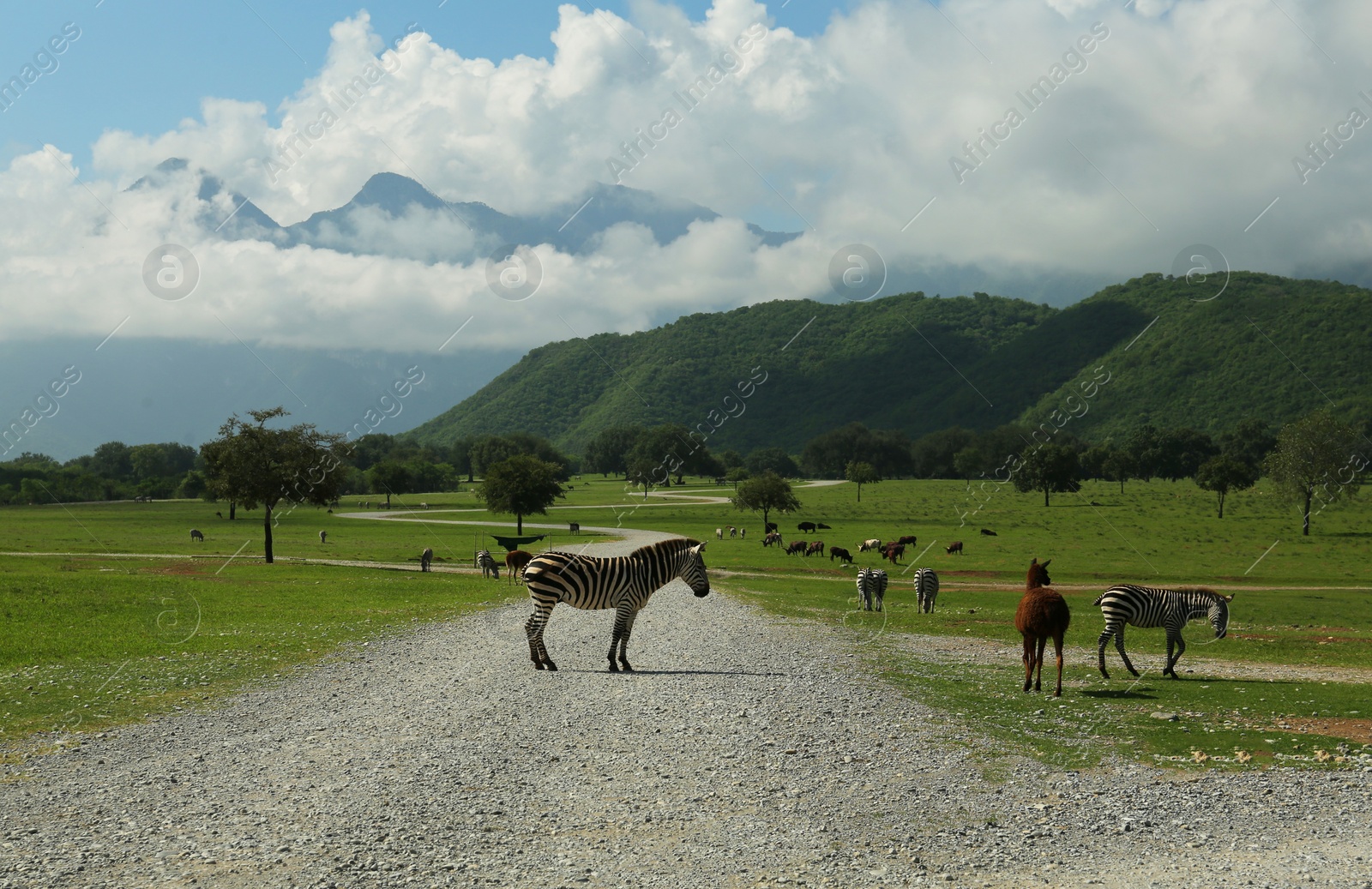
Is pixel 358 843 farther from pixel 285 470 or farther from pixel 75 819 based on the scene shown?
pixel 285 470

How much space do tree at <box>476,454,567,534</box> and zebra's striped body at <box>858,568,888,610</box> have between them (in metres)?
43.4

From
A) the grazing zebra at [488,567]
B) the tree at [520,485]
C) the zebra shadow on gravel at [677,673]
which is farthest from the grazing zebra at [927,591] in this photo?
the tree at [520,485]

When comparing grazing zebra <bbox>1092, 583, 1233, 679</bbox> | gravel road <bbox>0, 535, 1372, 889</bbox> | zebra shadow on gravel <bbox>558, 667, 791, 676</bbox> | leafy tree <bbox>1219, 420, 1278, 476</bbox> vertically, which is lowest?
zebra shadow on gravel <bbox>558, 667, 791, 676</bbox>

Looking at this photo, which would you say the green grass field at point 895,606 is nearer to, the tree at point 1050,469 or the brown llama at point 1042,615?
the brown llama at point 1042,615

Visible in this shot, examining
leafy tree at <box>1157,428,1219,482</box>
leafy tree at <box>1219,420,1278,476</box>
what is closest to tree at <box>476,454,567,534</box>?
leafy tree at <box>1157,428,1219,482</box>

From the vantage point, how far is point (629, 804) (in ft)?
32.1

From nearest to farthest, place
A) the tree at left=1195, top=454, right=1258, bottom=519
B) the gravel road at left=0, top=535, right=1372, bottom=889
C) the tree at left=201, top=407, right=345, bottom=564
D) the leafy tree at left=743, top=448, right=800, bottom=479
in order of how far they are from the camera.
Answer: the gravel road at left=0, top=535, right=1372, bottom=889
the tree at left=201, top=407, right=345, bottom=564
the tree at left=1195, top=454, right=1258, bottom=519
the leafy tree at left=743, top=448, right=800, bottom=479

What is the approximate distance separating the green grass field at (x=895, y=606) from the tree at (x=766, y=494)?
14.1 ft

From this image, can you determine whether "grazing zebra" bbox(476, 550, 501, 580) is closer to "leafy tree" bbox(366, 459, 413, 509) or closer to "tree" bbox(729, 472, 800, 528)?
"tree" bbox(729, 472, 800, 528)

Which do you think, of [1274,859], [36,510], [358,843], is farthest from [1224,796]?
[36,510]

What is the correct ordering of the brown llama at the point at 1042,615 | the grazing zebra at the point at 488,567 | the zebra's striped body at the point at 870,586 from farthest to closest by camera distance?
1. the grazing zebra at the point at 488,567
2. the zebra's striped body at the point at 870,586
3. the brown llama at the point at 1042,615

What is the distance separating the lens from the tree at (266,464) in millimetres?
52219

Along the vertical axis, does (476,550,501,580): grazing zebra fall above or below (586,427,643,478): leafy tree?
below

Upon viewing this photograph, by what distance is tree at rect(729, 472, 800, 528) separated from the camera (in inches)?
3430
